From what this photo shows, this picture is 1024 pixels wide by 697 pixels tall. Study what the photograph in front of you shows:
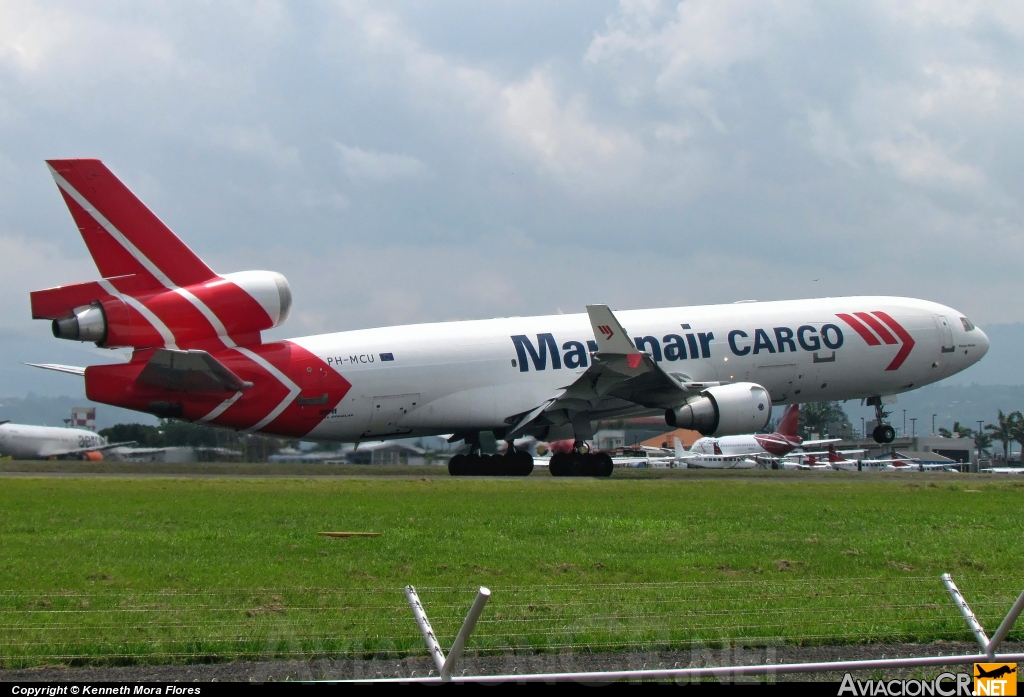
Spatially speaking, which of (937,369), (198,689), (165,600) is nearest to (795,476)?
(937,369)

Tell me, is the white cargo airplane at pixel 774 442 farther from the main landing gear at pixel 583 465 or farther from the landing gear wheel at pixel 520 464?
the main landing gear at pixel 583 465

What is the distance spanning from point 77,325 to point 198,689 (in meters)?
25.9

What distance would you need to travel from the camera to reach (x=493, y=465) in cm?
3825

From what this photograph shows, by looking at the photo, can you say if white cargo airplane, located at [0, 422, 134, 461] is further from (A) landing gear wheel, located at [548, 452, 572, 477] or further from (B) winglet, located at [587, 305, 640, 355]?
(B) winglet, located at [587, 305, 640, 355]

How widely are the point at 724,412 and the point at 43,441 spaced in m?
50.9

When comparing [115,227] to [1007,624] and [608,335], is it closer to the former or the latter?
[608,335]

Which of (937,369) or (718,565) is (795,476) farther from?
(718,565)

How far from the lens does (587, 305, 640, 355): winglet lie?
3400 centimetres

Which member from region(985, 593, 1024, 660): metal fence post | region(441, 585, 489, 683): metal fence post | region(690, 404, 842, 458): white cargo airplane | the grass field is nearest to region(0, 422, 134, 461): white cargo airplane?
region(690, 404, 842, 458): white cargo airplane

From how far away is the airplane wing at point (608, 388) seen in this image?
34.1m

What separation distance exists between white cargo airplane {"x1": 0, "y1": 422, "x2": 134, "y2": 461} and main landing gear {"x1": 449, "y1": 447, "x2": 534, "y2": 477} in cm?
3797

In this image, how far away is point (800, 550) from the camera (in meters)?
16.0

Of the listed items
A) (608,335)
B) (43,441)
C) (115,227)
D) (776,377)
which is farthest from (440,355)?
(43,441)

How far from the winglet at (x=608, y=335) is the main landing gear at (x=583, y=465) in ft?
13.7
